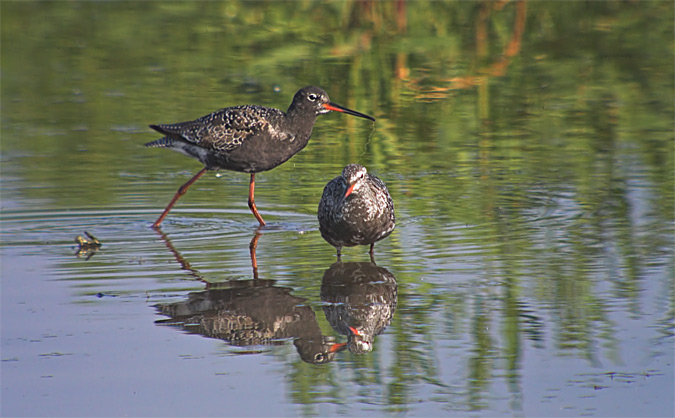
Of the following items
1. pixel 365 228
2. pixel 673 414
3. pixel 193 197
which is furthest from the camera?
pixel 193 197

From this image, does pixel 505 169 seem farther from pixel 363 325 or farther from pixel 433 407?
pixel 433 407

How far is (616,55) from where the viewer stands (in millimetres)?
17359

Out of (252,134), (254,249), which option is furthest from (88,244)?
(252,134)

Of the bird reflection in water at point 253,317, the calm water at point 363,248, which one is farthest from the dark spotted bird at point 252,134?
the bird reflection in water at point 253,317

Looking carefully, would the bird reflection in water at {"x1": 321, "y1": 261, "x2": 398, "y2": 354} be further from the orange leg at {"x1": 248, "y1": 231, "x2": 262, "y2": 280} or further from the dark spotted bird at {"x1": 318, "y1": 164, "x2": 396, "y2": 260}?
the orange leg at {"x1": 248, "y1": 231, "x2": 262, "y2": 280}

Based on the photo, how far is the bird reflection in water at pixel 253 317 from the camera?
639 cm

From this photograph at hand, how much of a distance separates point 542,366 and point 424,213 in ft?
13.0

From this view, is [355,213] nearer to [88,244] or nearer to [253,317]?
[253,317]

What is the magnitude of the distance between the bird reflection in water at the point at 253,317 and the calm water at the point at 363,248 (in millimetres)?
22

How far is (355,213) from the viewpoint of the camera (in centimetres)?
820

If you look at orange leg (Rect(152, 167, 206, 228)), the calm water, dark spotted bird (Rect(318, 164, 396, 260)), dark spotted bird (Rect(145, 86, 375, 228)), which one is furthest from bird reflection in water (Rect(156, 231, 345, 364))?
dark spotted bird (Rect(145, 86, 375, 228))

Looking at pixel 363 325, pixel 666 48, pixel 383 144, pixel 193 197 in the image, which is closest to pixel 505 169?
pixel 383 144

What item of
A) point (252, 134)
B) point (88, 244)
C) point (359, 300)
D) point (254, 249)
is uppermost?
point (252, 134)

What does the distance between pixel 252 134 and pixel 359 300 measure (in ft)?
11.6
